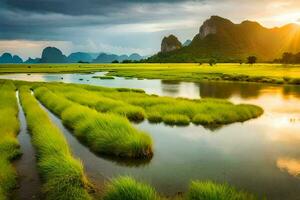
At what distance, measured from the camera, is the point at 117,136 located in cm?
1820

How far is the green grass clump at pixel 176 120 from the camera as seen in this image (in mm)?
26308

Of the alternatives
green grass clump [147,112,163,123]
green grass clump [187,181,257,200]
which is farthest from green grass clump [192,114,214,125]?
green grass clump [187,181,257,200]

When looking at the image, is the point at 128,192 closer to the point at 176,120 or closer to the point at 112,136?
the point at 112,136

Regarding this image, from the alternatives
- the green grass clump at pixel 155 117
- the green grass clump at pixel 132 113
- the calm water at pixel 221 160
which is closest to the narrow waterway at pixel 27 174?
the calm water at pixel 221 160

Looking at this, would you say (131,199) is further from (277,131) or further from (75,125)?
(277,131)

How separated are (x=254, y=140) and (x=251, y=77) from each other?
56.4 m

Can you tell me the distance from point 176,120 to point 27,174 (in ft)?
46.2

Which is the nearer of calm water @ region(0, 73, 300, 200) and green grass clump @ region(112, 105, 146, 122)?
calm water @ region(0, 73, 300, 200)

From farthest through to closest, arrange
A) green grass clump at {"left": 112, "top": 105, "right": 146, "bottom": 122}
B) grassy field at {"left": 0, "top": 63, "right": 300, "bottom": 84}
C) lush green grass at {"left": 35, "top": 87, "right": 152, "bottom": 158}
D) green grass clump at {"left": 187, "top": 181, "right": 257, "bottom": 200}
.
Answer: grassy field at {"left": 0, "top": 63, "right": 300, "bottom": 84}, green grass clump at {"left": 112, "top": 105, "right": 146, "bottom": 122}, lush green grass at {"left": 35, "top": 87, "right": 152, "bottom": 158}, green grass clump at {"left": 187, "top": 181, "right": 257, "bottom": 200}

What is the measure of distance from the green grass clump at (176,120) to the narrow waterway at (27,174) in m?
10.7

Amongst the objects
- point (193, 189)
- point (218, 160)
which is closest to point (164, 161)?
point (218, 160)

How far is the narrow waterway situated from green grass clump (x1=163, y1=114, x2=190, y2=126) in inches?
419

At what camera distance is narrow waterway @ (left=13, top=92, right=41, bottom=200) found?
12.5 m

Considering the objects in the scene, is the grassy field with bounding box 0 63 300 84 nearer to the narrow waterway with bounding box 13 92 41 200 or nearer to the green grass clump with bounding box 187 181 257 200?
the narrow waterway with bounding box 13 92 41 200
